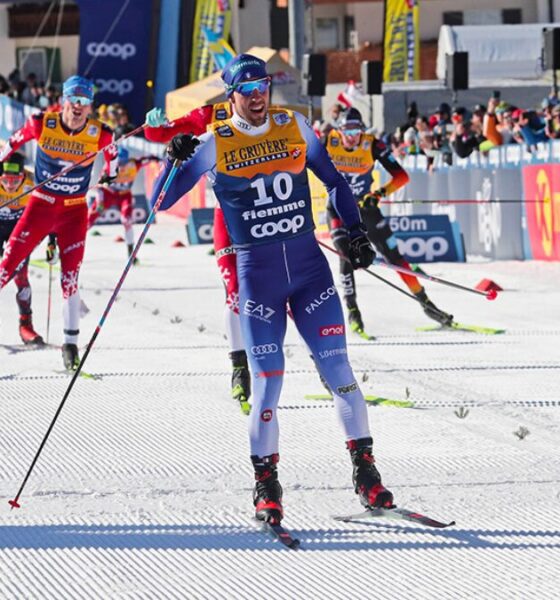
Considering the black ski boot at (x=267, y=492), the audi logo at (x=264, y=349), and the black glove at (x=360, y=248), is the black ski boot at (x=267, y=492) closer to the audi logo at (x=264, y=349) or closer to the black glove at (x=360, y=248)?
the audi logo at (x=264, y=349)

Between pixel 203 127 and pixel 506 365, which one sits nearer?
pixel 203 127

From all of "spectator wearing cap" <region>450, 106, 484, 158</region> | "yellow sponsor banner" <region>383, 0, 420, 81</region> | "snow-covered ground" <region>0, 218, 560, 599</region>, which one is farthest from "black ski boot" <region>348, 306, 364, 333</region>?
"yellow sponsor banner" <region>383, 0, 420, 81</region>

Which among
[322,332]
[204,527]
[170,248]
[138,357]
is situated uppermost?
[322,332]

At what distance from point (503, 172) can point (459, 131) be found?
160cm

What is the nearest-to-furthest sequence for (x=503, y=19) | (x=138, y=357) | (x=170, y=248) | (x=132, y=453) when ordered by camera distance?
(x=132, y=453)
(x=138, y=357)
(x=170, y=248)
(x=503, y=19)

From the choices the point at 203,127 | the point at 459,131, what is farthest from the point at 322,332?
the point at 459,131

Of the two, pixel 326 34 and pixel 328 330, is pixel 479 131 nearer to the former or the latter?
pixel 328 330

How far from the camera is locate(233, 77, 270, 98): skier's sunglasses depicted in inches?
249

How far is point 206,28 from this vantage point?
37.7 metres

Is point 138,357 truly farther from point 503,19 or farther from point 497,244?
point 503,19

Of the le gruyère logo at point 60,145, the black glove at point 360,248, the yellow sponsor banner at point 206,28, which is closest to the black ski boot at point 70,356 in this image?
the le gruyère logo at point 60,145

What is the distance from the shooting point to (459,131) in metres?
20.8

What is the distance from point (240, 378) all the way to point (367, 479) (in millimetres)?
3239

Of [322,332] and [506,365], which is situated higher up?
[322,332]
